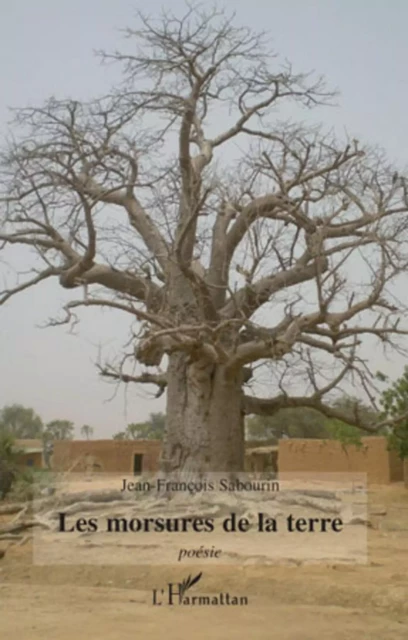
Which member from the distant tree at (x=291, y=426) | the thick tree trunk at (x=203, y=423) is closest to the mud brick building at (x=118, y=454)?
the distant tree at (x=291, y=426)

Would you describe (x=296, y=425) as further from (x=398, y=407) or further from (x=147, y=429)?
(x=398, y=407)

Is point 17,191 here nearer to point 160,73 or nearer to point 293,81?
point 160,73

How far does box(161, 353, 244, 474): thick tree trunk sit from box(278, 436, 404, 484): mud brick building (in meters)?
10.8

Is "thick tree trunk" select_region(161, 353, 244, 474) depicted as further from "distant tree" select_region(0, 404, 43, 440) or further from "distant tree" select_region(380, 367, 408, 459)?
"distant tree" select_region(0, 404, 43, 440)

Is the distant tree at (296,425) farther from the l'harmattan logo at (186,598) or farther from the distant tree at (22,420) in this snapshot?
the l'harmattan logo at (186,598)

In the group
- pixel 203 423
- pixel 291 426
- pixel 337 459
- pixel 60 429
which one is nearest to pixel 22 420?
pixel 60 429

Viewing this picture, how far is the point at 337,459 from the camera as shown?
63.5ft

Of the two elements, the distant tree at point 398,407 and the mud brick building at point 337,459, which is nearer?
the distant tree at point 398,407

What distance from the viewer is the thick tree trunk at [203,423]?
8453mm

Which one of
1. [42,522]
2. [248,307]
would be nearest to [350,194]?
[248,307]

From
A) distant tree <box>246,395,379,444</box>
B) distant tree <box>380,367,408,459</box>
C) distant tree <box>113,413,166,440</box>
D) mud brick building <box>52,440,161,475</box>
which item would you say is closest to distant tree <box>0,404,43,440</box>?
distant tree <box>113,413,166,440</box>

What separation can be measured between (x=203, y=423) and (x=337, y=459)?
11.5m

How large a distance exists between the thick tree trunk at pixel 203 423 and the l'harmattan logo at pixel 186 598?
3151mm

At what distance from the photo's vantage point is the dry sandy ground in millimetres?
3842
